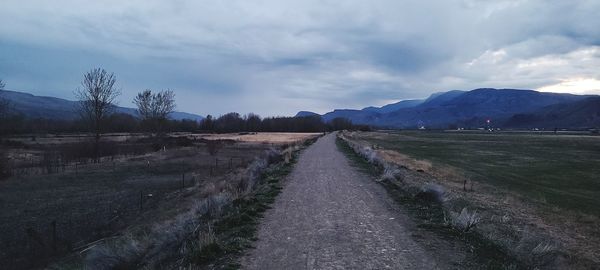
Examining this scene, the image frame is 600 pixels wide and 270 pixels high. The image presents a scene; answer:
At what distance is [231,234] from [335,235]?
2220 mm

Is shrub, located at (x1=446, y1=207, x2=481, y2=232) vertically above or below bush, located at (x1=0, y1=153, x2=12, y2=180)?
above

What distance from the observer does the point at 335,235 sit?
925cm

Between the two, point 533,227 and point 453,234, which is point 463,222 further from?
point 533,227

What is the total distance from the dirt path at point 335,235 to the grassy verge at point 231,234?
0.25 meters

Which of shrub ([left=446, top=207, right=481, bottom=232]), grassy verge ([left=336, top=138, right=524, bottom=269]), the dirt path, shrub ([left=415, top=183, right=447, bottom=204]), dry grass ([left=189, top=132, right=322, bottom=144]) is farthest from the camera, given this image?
dry grass ([left=189, top=132, right=322, bottom=144])

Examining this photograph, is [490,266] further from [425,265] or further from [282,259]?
[282,259]

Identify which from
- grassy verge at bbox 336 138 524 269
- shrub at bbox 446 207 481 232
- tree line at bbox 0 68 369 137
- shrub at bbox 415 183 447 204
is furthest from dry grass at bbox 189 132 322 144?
shrub at bbox 446 207 481 232

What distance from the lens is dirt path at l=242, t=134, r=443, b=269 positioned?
7426 mm

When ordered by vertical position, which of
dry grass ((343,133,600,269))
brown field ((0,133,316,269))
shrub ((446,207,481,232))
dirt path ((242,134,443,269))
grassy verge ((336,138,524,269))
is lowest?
brown field ((0,133,316,269))

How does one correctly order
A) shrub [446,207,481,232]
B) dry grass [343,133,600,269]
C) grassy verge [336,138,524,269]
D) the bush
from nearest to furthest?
grassy verge [336,138,524,269] < dry grass [343,133,600,269] < shrub [446,207,481,232] < the bush

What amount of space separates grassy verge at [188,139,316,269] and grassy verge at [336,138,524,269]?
154 inches

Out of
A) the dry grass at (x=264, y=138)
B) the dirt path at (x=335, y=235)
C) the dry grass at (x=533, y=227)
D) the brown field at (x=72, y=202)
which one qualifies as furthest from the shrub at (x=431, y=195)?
the dry grass at (x=264, y=138)

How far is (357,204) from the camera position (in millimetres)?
13141

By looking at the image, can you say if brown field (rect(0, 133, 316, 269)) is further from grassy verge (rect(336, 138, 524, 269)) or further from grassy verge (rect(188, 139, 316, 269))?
grassy verge (rect(336, 138, 524, 269))
